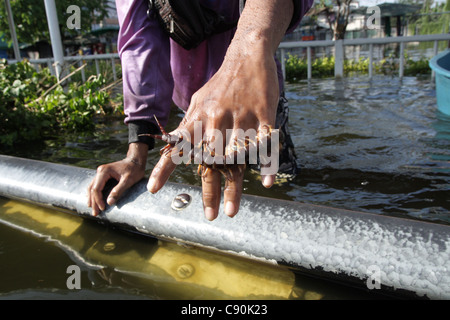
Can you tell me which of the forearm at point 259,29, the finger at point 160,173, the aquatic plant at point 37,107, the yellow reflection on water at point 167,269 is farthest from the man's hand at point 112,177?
the aquatic plant at point 37,107

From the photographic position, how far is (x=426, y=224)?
114cm

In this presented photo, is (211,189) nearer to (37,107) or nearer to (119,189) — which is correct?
(119,189)

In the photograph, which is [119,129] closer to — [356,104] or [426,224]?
[356,104]

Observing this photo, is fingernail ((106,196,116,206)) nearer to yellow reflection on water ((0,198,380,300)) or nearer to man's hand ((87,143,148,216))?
man's hand ((87,143,148,216))

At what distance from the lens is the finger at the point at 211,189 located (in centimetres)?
97

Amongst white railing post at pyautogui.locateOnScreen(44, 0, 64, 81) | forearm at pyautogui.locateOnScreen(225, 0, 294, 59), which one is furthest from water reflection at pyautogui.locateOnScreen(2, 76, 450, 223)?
white railing post at pyautogui.locateOnScreen(44, 0, 64, 81)

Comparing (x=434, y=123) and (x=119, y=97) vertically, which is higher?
(x=119, y=97)

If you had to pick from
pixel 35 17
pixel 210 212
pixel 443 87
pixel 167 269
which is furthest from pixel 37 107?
pixel 35 17

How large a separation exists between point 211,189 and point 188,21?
4.41 ft

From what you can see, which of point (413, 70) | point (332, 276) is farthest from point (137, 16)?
point (413, 70)

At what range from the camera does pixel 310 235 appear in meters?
1.24

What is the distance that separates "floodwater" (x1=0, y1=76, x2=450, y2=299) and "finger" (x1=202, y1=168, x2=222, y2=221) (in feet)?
1.36

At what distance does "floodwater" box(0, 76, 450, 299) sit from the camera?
130 centimetres
